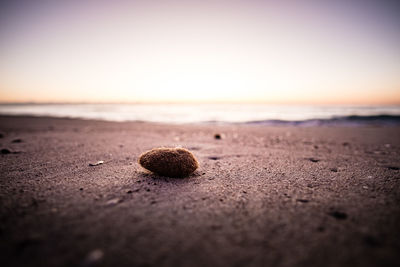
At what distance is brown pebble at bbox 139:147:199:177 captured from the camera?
2.50 m

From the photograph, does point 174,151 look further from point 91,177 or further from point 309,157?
point 309,157

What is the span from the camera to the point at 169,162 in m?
2.50

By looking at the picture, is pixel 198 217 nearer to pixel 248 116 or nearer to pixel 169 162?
pixel 169 162

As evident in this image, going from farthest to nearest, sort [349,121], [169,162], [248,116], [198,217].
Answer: [248,116] → [349,121] → [169,162] → [198,217]

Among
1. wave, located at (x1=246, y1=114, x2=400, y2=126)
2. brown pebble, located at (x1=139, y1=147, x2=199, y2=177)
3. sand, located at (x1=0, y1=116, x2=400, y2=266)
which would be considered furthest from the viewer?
wave, located at (x1=246, y1=114, x2=400, y2=126)

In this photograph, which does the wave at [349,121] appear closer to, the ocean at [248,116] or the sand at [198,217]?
the ocean at [248,116]

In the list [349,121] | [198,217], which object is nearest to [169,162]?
[198,217]

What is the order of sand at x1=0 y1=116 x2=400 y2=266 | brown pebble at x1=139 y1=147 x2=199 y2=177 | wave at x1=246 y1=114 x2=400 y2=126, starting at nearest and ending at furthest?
sand at x1=0 y1=116 x2=400 y2=266
brown pebble at x1=139 y1=147 x2=199 y2=177
wave at x1=246 y1=114 x2=400 y2=126

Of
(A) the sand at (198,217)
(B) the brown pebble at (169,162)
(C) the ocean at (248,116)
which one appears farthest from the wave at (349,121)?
(B) the brown pebble at (169,162)

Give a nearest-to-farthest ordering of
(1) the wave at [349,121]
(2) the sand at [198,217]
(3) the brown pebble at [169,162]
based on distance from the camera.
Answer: (2) the sand at [198,217] → (3) the brown pebble at [169,162] → (1) the wave at [349,121]

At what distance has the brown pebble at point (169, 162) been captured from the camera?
2.50m

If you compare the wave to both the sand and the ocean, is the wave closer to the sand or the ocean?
the ocean

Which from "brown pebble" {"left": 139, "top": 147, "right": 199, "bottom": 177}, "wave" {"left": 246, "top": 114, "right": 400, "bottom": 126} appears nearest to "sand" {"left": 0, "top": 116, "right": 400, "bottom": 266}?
"brown pebble" {"left": 139, "top": 147, "right": 199, "bottom": 177}

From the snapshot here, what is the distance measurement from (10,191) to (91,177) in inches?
30.5
